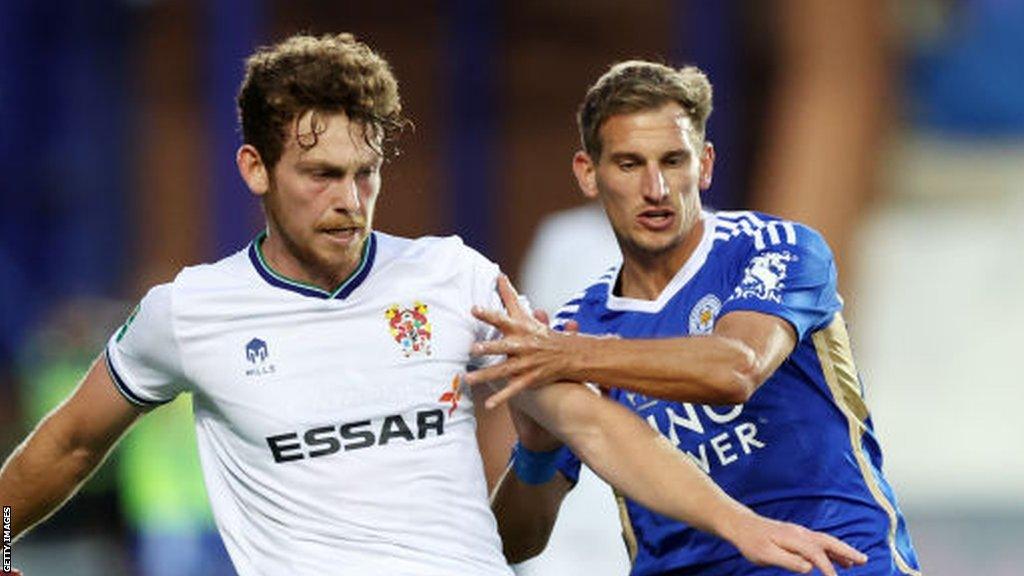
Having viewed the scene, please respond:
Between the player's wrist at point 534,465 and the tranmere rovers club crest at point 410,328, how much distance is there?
27.5 inches

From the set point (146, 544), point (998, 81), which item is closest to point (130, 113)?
point (146, 544)

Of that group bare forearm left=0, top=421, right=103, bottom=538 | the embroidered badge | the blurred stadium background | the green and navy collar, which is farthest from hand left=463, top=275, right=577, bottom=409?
the blurred stadium background

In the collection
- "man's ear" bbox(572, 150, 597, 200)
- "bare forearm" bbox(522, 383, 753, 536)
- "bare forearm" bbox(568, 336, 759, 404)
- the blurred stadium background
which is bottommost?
the blurred stadium background

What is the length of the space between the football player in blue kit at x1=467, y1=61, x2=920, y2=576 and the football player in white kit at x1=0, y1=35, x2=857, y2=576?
0.97 ft

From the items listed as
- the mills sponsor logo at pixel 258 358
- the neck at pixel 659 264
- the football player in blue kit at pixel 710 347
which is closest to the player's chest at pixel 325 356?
the mills sponsor logo at pixel 258 358

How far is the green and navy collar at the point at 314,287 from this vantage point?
4969 millimetres

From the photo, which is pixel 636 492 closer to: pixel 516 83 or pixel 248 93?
pixel 248 93

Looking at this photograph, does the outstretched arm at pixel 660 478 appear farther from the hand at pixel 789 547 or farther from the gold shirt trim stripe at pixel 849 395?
the gold shirt trim stripe at pixel 849 395

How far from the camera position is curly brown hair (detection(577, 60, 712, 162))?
558 centimetres

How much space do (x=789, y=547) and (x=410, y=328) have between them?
903mm

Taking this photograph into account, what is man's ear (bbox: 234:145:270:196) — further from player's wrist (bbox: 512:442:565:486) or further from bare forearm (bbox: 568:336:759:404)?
player's wrist (bbox: 512:442:565:486)

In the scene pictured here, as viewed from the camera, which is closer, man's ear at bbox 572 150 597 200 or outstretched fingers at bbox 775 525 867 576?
outstretched fingers at bbox 775 525 867 576

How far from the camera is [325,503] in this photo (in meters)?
4.84

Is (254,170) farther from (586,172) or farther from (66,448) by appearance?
(586,172)
